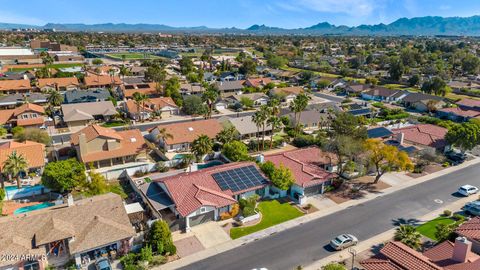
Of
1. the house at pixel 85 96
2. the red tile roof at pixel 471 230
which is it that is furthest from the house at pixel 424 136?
the house at pixel 85 96

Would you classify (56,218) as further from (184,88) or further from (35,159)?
(184,88)

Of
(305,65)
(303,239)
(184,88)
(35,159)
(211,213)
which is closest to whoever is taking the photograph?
(303,239)

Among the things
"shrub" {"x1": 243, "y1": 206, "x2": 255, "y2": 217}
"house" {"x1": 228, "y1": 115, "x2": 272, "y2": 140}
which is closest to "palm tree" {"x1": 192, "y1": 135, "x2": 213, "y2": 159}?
"house" {"x1": 228, "y1": 115, "x2": 272, "y2": 140}

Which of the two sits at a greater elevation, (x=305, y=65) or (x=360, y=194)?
(x=305, y=65)

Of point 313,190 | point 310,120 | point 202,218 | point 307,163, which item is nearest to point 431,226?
point 313,190

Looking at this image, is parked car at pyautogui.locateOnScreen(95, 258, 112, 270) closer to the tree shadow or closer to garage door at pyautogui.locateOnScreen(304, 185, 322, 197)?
garage door at pyautogui.locateOnScreen(304, 185, 322, 197)

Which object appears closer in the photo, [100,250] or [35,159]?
[100,250]

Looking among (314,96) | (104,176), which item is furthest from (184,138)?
(314,96)
